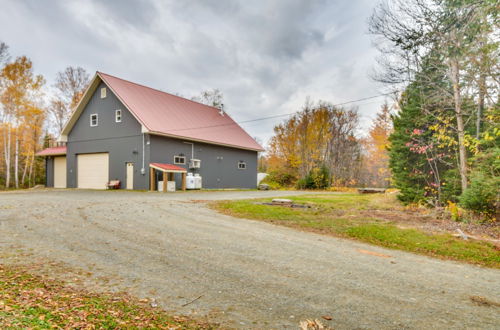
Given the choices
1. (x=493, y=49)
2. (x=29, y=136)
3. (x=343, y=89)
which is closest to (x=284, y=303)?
(x=493, y=49)

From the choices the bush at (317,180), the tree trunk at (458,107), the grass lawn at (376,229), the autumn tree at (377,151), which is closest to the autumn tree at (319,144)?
the bush at (317,180)

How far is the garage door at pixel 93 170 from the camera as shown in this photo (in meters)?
18.1

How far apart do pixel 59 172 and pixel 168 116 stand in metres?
9.84

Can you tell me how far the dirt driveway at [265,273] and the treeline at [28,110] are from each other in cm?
1878

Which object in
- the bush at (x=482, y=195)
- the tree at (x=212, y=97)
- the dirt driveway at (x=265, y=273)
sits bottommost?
the dirt driveway at (x=265, y=273)

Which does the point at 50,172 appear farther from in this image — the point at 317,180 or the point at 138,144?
the point at 317,180

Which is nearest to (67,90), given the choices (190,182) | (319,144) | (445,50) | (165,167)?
(165,167)

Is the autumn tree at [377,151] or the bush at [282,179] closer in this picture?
the autumn tree at [377,151]

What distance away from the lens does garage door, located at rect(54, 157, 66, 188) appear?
20.8 meters

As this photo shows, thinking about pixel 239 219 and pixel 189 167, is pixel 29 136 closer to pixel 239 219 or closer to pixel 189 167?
pixel 189 167

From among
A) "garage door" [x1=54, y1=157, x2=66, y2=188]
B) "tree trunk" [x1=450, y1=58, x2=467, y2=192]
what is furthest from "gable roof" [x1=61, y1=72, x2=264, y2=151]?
"tree trunk" [x1=450, y1=58, x2=467, y2=192]

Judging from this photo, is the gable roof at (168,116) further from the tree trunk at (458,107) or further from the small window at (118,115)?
the tree trunk at (458,107)

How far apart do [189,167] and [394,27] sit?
13.7 m

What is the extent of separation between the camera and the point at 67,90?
87.6 feet
